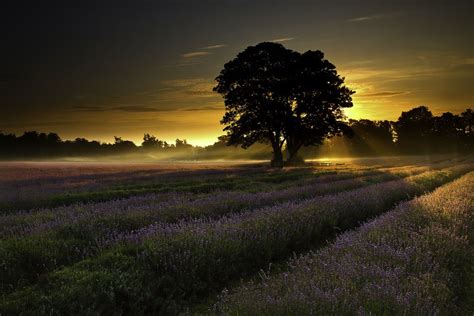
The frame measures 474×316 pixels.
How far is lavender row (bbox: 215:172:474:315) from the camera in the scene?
3.90 m

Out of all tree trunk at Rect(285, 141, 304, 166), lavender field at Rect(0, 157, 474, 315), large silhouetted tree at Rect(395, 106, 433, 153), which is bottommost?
lavender field at Rect(0, 157, 474, 315)

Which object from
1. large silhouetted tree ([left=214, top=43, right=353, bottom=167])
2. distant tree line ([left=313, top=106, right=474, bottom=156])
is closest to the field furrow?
large silhouetted tree ([left=214, top=43, right=353, bottom=167])

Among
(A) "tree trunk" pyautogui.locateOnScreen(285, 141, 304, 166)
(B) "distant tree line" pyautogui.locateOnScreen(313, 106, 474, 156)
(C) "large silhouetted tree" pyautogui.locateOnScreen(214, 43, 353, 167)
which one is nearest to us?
(C) "large silhouetted tree" pyautogui.locateOnScreen(214, 43, 353, 167)

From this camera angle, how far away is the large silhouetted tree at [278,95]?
39.7m

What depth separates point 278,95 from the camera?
40.2 m

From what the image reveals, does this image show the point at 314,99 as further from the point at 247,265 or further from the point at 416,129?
the point at 416,129

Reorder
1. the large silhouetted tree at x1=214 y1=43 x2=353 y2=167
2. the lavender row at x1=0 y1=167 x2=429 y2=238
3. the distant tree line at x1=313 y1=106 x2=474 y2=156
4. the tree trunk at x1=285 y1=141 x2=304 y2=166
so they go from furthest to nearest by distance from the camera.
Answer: the distant tree line at x1=313 y1=106 x2=474 y2=156, the tree trunk at x1=285 y1=141 x2=304 y2=166, the large silhouetted tree at x1=214 y1=43 x2=353 y2=167, the lavender row at x1=0 y1=167 x2=429 y2=238

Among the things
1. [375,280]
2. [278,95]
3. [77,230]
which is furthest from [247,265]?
[278,95]

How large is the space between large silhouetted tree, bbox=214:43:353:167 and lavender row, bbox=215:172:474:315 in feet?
108

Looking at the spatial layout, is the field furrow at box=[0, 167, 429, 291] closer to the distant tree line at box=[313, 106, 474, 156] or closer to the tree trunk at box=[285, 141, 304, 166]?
the tree trunk at box=[285, 141, 304, 166]

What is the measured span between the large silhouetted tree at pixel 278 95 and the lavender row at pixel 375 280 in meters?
33.0

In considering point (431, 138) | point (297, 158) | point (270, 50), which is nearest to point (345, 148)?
point (431, 138)

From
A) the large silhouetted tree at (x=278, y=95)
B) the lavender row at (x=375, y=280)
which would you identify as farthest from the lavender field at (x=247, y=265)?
the large silhouetted tree at (x=278, y=95)

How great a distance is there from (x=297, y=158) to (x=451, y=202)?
123 ft
